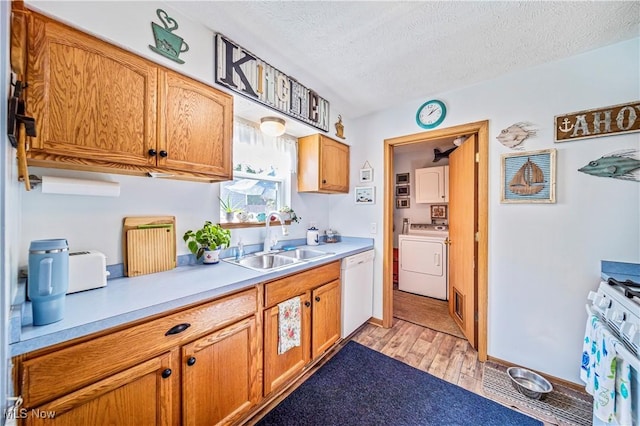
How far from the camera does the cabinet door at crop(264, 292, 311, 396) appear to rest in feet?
4.93

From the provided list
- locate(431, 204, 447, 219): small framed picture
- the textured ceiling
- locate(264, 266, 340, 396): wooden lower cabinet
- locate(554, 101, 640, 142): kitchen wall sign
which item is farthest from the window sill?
locate(431, 204, 447, 219): small framed picture

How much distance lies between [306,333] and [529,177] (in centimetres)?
213

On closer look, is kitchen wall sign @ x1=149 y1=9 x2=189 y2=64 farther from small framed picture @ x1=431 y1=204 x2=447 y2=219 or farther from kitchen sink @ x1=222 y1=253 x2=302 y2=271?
small framed picture @ x1=431 y1=204 x2=447 y2=219

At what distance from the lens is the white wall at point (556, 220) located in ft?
5.25

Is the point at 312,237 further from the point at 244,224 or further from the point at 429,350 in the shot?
the point at 429,350

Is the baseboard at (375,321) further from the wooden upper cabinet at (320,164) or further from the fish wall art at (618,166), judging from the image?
the fish wall art at (618,166)

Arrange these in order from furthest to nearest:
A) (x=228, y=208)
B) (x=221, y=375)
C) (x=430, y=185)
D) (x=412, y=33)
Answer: (x=430, y=185), (x=228, y=208), (x=412, y=33), (x=221, y=375)

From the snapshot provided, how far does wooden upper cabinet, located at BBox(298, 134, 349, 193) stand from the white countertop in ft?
3.50

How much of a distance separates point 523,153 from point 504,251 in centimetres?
81

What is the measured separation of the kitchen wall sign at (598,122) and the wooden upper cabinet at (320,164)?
1816 millimetres

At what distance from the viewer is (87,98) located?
3.50 feet

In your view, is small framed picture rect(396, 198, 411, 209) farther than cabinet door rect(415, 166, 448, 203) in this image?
Yes

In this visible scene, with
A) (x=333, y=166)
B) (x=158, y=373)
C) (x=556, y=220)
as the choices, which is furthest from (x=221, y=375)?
(x=556, y=220)

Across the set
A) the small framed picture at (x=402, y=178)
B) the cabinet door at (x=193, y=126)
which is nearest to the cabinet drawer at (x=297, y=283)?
the cabinet door at (x=193, y=126)
